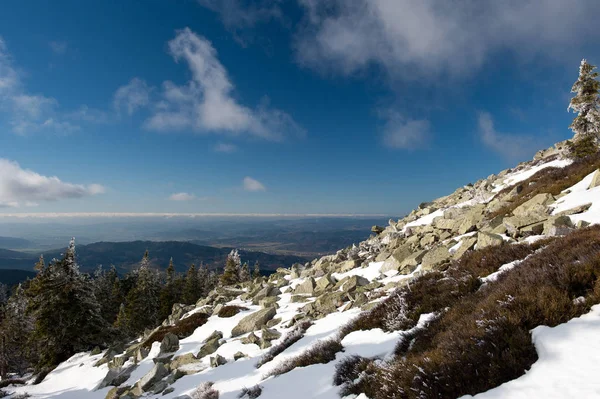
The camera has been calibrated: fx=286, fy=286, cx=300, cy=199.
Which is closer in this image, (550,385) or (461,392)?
(550,385)

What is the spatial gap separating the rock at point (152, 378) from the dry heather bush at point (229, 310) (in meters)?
6.24

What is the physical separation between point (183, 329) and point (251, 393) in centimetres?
1247

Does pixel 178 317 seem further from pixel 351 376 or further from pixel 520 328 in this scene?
pixel 520 328

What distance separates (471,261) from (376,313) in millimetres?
4049

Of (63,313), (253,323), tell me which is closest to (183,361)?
(253,323)

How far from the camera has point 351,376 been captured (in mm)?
6027

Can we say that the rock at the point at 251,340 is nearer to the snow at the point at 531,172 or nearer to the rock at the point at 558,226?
the rock at the point at 558,226

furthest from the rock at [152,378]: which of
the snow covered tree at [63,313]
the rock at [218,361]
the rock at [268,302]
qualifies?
Result: the snow covered tree at [63,313]

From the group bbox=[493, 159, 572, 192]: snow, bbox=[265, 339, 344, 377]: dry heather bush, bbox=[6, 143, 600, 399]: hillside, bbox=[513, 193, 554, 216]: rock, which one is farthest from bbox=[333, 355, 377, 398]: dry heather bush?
bbox=[493, 159, 572, 192]: snow

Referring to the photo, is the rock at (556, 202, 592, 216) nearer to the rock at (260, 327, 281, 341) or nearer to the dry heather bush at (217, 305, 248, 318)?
the rock at (260, 327, 281, 341)

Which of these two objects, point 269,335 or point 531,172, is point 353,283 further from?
point 531,172

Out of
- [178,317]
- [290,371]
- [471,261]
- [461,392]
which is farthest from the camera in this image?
[178,317]

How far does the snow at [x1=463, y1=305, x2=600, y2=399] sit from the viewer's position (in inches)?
126

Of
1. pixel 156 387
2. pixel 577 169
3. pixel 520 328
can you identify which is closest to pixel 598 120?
pixel 577 169
